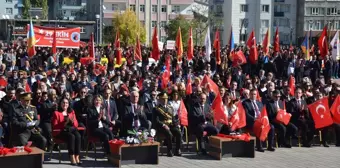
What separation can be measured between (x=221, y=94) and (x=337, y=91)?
11.7 ft

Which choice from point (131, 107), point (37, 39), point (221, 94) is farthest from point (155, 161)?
point (37, 39)

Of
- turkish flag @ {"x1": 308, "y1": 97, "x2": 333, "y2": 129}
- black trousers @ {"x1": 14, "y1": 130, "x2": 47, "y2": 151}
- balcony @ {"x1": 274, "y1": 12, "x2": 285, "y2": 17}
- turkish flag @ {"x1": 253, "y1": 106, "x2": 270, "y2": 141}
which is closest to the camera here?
black trousers @ {"x1": 14, "y1": 130, "x2": 47, "y2": 151}

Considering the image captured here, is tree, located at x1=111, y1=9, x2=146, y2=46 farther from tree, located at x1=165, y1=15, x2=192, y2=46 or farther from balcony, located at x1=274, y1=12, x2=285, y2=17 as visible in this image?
balcony, located at x1=274, y1=12, x2=285, y2=17

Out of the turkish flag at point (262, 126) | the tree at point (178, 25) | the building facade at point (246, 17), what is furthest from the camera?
the building facade at point (246, 17)

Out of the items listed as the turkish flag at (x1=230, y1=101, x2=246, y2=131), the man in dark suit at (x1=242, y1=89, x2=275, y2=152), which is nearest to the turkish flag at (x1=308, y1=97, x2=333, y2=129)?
the man in dark suit at (x1=242, y1=89, x2=275, y2=152)

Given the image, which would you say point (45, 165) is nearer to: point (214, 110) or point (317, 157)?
point (214, 110)

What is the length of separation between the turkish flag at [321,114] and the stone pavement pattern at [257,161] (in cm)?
116

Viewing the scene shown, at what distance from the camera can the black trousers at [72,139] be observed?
13.2 metres

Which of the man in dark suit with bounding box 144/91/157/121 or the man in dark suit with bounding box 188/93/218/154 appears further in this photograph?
the man in dark suit with bounding box 144/91/157/121

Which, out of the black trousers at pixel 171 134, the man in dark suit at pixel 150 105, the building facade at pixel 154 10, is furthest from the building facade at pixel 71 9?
the black trousers at pixel 171 134

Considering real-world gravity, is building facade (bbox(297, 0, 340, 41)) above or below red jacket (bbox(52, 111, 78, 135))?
above

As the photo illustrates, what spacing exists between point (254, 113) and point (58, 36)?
44.6 ft

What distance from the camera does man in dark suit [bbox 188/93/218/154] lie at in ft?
48.9

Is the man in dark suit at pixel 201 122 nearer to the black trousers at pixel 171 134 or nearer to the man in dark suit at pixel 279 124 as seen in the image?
the black trousers at pixel 171 134
